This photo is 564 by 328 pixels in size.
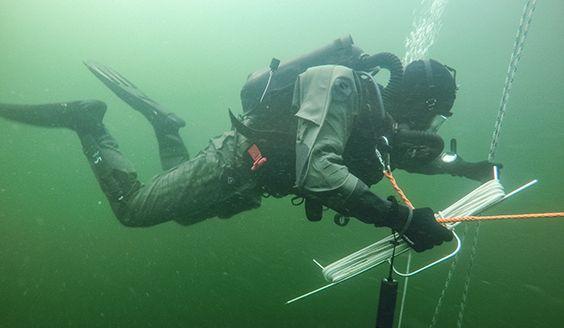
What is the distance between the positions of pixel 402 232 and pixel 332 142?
68cm

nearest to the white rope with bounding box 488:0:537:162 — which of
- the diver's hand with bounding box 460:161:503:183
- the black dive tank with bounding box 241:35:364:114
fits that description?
the diver's hand with bounding box 460:161:503:183

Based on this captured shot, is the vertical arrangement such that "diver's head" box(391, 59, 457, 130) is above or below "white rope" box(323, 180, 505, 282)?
above

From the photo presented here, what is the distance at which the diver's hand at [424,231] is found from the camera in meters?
1.89

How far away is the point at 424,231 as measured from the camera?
191cm

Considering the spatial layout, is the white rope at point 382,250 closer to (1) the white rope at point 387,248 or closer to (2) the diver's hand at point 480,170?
(1) the white rope at point 387,248

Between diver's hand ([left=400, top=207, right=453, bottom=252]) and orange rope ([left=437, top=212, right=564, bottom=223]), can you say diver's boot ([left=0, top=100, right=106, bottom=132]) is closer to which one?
diver's hand ([left=400, top=207, right=453, bottom=252])

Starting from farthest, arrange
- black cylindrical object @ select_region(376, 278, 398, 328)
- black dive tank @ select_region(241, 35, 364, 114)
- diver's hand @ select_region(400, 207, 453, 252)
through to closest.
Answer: black dive tank @ select_region(241, 35, 364, 114)
diver's hand @ select_region(400, 207, 453, 252)
black cylindrical object @ select_region(376, 278, 398, 328)

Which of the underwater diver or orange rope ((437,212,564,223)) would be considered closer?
orange rope ((437,212,564,223))

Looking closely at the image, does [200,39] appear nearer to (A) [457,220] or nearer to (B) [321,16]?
(B) [321,16]

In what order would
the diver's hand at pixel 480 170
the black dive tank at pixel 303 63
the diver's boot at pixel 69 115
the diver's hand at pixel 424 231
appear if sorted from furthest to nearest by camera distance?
the diver's boot at pixel 69 115 → the diver's hand at pixel 480 170 → the black dive tank at pixel 303 63 → the diver's hand at pixel 424 231

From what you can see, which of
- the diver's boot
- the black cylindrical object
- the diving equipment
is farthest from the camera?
the diving equipment

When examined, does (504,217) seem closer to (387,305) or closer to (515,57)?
(387,305)

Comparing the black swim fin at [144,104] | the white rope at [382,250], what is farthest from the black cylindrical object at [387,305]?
the black swim fin at [144,104]

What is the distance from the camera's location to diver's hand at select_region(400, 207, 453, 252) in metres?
1.89
